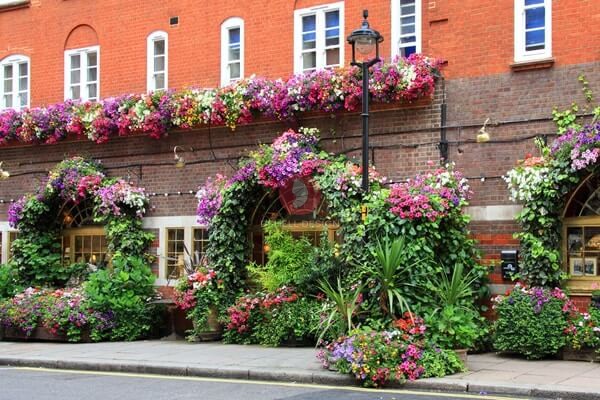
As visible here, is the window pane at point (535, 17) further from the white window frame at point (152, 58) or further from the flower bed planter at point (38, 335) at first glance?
the flower bed planter at point (38, 335)

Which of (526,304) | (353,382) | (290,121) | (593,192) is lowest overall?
(353,382)

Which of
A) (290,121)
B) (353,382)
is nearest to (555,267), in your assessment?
(353,382)

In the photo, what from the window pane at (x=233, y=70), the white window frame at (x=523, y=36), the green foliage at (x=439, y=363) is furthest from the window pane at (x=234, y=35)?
the green foliage at (x=439, y=363)

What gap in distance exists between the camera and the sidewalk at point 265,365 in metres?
11.1

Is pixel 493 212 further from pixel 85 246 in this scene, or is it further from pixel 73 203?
pixel 73 203

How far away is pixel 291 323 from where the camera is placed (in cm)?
1529

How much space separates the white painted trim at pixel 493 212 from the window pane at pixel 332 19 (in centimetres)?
459

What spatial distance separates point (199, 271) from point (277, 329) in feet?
7.86

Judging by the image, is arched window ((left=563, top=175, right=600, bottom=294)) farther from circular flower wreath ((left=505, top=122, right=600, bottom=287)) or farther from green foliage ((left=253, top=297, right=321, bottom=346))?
green foliage ((left=253, top=297, right=321, bottom=346))

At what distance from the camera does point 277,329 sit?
15.5 meters

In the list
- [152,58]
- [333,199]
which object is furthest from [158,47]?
[333,199]

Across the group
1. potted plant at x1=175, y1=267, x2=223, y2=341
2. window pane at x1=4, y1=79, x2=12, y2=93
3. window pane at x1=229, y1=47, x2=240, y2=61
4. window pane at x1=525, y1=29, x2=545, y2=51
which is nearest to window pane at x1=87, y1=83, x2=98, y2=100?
window pane at x1=4, y1=79, x2=12, y2=93

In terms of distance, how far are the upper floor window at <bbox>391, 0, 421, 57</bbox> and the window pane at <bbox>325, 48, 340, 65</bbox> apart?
4.01 feet

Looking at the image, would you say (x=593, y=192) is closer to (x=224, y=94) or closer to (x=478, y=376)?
(x=478, y=376)
